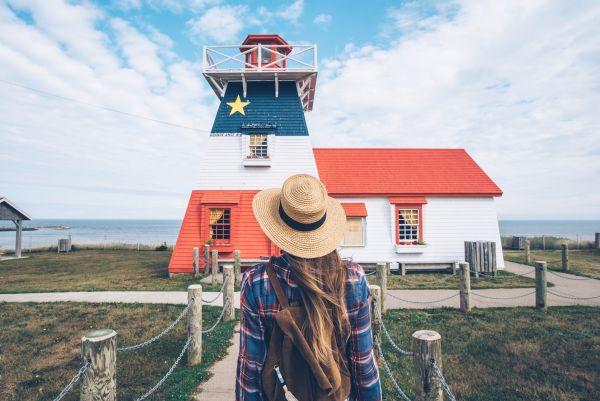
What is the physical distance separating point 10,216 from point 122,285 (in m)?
15.0

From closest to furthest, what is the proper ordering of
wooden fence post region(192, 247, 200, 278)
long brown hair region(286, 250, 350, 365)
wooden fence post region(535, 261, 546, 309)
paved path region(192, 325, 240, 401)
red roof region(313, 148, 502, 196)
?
long brown hair region(286, 250, 350, 365) < paved path region(192, 325, 240, 401) < wooden fence post region(535, 261, 546, 309) < wooden fence post region(192, 247, 200, 278) < red roof region(313, 148, 502, 196)

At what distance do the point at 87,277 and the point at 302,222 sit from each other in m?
16.5

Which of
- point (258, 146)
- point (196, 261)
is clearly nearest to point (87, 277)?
point (196, 261)

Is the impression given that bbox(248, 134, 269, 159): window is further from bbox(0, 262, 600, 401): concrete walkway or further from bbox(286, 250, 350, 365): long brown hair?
bbox(286, 250, 350, 365): long brown hair

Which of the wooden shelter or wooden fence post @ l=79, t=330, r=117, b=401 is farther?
the wooden shelter

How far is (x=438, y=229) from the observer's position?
16219 mm

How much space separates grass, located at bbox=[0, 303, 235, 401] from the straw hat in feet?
13.0

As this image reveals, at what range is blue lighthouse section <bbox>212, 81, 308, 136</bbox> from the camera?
15.1m

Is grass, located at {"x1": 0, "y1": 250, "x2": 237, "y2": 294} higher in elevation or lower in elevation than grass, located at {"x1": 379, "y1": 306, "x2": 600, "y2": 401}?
higher

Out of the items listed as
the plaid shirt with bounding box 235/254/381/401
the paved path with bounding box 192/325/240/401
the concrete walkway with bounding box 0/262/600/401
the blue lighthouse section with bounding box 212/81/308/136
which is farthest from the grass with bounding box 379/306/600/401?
the blue lighthouse section with bounding box 212/81/308/136

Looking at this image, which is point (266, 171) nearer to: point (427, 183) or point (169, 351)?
point (427, 183)

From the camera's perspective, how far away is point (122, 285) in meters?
13.1

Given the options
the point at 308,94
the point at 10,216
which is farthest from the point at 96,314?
the point at 10,216

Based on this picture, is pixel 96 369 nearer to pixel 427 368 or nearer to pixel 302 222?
pixel 302 222
